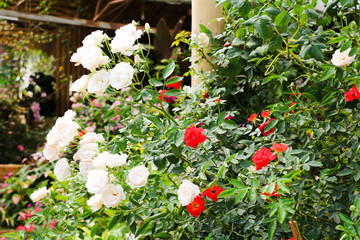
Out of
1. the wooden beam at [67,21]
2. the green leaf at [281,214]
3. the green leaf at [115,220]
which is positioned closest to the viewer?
the green leaf at [281,214]

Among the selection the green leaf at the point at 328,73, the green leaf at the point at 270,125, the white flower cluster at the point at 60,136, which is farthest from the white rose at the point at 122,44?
the green leaf at the point at 328,73

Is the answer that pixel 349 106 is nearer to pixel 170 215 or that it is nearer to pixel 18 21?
pixel 170 215

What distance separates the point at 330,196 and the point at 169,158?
1.77ft

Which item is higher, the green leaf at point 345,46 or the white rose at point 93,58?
the green leaf at point 345,46

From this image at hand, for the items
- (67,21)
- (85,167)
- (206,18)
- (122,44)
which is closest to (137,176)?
(85,167)

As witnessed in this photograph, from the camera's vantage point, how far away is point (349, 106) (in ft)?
4.74

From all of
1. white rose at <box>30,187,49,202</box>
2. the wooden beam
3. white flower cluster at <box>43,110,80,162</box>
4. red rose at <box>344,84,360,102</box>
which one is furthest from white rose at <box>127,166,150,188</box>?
the wooden beam

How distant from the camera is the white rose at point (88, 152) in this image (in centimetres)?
141

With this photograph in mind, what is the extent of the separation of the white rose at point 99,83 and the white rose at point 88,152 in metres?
0.19

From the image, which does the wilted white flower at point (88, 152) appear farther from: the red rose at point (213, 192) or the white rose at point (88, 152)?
the red rose at point (213, 192)

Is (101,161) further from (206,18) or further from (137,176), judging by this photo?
(206,18)

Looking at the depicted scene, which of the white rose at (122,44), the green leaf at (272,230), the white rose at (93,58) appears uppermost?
the white rose at (122,44)

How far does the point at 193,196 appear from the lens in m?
1.29

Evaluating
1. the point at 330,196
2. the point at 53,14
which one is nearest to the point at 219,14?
the point at 330,196
